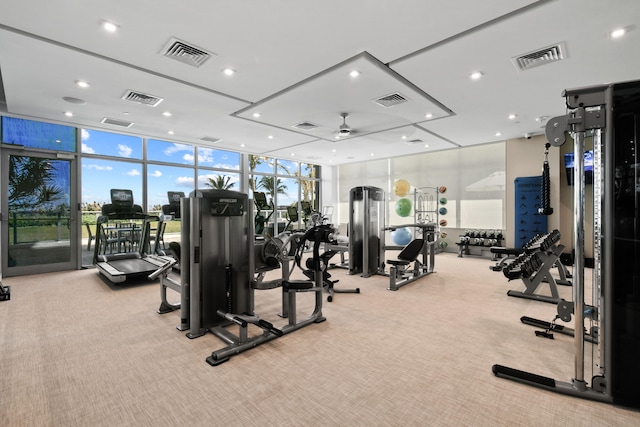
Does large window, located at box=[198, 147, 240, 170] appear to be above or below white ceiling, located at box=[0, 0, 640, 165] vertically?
below

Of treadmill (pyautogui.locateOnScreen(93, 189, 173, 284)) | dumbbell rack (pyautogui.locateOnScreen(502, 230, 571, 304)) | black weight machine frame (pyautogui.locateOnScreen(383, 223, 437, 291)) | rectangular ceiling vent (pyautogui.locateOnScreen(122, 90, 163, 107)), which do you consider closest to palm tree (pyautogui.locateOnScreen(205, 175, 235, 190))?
treadmill (pyautogui.locateOnScreen(93, 189, 173, 284))

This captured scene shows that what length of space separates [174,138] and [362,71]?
18.2ft

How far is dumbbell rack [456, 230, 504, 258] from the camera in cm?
798

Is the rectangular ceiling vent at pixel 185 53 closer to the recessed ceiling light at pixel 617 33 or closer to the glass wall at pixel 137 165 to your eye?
the glass wall at pixel 137 165

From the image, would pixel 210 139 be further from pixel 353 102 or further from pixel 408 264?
pixel 408 264

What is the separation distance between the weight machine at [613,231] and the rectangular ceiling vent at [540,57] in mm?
1841

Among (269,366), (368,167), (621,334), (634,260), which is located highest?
(368,167)

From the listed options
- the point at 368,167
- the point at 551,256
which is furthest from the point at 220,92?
the point at 368,167

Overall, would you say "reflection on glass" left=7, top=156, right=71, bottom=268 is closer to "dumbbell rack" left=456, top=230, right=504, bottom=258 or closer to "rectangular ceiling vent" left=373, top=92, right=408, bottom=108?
"rectangular ceiling vent" left=373, top=92, right=408, bottom=108

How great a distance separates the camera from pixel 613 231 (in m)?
1.98

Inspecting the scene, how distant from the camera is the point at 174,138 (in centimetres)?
756

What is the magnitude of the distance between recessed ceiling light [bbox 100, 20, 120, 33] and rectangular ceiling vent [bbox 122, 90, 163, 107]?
69.7 inches

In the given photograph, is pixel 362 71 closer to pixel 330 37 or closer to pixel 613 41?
pixel 330 37

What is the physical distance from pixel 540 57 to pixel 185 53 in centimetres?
417
